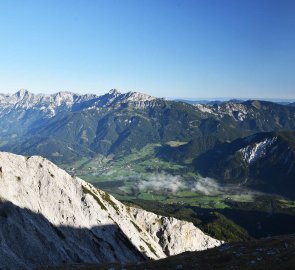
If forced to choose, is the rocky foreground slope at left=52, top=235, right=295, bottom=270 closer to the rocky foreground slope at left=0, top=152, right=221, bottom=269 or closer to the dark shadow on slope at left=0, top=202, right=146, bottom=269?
the dark shadow on slope at left=0, top=202, right=146, bottom=269

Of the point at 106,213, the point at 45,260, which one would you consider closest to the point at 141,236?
the point at 106,213

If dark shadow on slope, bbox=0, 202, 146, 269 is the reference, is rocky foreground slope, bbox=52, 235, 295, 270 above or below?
above

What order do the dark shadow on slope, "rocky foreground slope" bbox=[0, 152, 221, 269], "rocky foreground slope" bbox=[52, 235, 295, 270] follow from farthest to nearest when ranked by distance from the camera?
"rocky foreground slope" bbox=[0, 152, 221, 269], the dark shadow on slope, "rocky foreground slope" bbox=[52, 235, 295, 270]

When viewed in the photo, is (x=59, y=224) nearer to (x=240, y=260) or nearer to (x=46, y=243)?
(x=46, y=243)

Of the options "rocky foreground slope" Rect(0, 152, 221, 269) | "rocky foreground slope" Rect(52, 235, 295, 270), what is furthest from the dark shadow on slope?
"rocky foreground slope" Rect(52, 235, 295, 270)

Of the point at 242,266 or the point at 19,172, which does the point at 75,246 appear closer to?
the point at 19,172

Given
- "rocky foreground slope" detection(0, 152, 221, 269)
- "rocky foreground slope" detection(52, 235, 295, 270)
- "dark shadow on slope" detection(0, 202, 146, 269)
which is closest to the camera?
"rocky foreground slope" detection(52, 235, 295, 270)

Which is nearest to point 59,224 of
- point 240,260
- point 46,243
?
point 46,243

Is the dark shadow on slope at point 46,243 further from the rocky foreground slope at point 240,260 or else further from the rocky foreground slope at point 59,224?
the rocky foreground slope at point 240,260
